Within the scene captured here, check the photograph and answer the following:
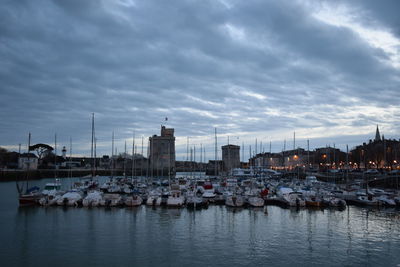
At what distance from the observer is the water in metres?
21.3

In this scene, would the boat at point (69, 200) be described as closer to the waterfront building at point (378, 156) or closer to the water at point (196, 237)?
the water at point (196, 237)

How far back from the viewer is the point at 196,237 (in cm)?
2702

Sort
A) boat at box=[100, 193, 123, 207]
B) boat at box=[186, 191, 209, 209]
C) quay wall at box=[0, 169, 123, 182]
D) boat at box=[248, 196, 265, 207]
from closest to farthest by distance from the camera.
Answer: boat at box=[186, 191, 209, 209], boat at box=[100, 193, 123, 207], boat at box=[248, 196, 265, 207], quay wall at box=[0, 169, 123, 182]

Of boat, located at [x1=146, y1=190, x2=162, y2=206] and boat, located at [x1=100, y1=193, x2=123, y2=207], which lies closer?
boat, located at [x1=100, y1=193, x2=123, y2=207]

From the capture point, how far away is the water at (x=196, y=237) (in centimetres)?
2133

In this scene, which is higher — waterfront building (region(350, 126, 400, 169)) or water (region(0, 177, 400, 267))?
waterfront building (region(350, 126, 400, 169))

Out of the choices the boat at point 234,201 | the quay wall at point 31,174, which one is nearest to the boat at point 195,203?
the boat at point 234,201

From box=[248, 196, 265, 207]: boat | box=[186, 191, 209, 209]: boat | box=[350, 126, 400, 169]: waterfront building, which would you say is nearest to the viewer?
box=[186, 191, 209, 209]: boat

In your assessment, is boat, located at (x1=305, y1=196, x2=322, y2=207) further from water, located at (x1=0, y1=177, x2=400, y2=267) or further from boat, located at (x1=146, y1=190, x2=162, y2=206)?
boat, located at (x1=146, y1=190, x2=162, y2=206)

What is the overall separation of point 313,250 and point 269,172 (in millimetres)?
79214

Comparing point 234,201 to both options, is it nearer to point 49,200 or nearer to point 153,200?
point 153,200

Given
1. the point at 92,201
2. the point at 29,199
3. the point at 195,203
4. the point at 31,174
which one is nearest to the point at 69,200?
the point at 92,201

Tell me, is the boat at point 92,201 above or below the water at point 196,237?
above

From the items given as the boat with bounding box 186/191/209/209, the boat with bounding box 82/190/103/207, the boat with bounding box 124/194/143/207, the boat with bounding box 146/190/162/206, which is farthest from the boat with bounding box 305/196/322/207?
the boat with bounding box 82/190/103/207
